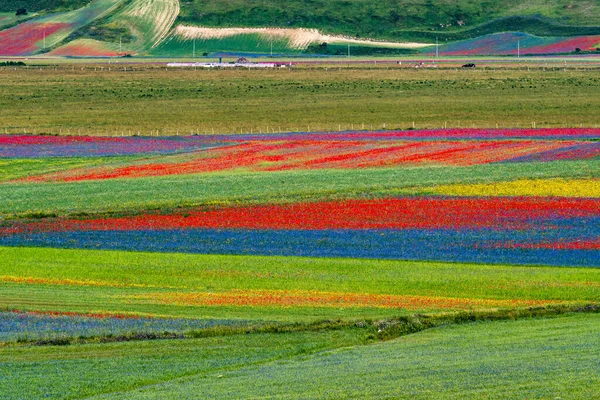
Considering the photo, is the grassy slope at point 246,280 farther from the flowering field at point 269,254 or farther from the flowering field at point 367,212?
the flowering field at point 367,212

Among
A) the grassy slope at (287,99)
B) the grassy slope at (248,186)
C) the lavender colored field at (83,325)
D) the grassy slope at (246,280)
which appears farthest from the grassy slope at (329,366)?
the grassy slope at (287,99)

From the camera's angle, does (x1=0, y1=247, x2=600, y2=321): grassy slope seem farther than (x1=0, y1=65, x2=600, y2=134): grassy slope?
No

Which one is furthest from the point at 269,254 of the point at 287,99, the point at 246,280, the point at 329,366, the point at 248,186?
the point at 287,99

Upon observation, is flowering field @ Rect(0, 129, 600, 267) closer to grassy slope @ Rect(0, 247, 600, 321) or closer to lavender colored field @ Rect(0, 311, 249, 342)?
grassy slope @ Rect(0, 247, 600, 321)

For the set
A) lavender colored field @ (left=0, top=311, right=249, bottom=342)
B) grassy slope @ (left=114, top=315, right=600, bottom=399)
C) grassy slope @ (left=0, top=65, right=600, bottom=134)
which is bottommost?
grassy slope @ (left=0, top=65, right=600, bottom=134)

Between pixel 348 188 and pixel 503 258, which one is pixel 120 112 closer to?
pixel 348 188

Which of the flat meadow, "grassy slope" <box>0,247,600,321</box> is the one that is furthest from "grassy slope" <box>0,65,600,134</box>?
"grassy slope" <box>0,247,600,321</box>

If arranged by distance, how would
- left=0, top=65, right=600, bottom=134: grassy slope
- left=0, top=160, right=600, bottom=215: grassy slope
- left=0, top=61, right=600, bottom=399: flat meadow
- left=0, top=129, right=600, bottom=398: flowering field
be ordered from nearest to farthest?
left=0, top=61, right=600, bottom=399: flat meadow
left=0, top=129, right=600, bottom=398: flowering field
left=0, top=160, right=600, bottom=215: grassy slope
left=0, top=65, right=600, bottom=134: grassy slope
